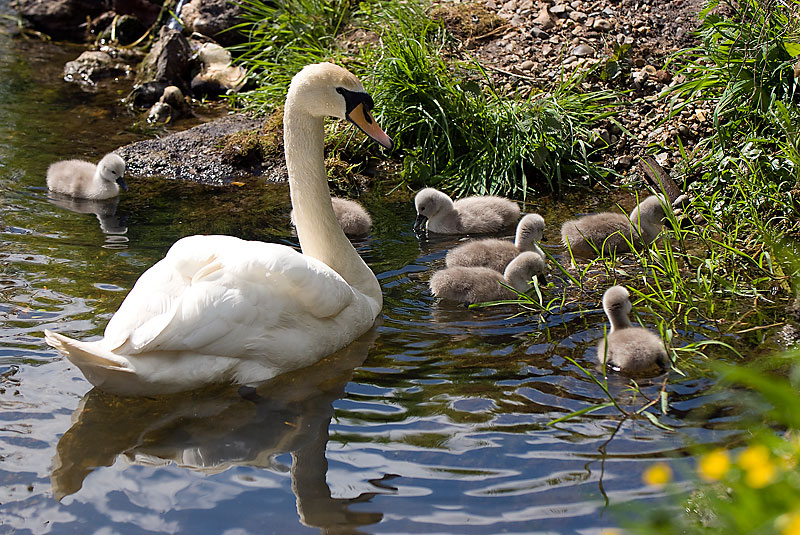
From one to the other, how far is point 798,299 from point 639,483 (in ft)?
5.52

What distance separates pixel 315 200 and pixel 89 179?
3393mm

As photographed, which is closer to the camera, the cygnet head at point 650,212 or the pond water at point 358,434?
the pond water at point 358,434

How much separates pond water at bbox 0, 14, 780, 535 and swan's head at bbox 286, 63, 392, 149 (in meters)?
1.26

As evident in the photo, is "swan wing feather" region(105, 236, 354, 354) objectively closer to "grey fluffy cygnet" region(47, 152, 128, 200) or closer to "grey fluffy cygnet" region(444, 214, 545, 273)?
"grey fluffy cygnet" region(444, 214, 545, 273)

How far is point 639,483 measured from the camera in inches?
145

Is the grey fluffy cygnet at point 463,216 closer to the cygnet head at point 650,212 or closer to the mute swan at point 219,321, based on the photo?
the cygnet head at point 650,212

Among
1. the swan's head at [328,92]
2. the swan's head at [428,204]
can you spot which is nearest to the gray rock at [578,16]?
the swan's head at [428,204]

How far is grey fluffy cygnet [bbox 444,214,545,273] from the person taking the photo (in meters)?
6.32

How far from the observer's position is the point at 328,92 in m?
5.45

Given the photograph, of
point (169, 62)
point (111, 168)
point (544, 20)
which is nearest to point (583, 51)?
point (544, 20)

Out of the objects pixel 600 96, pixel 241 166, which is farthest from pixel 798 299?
pixel 241 166

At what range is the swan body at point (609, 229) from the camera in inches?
255

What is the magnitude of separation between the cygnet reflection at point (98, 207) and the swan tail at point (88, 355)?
3.32 meters

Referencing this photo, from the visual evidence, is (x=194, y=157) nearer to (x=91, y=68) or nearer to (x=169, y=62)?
(x=169, y=62)
